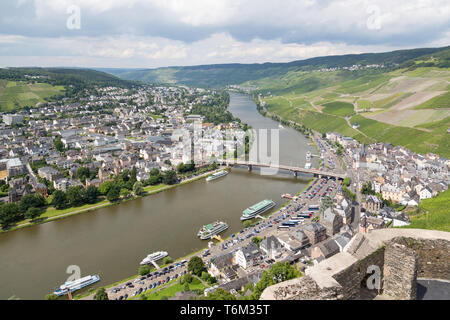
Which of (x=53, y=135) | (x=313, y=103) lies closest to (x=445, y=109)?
(x=313, y=103)

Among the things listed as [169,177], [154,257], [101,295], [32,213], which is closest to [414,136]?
[169,177]

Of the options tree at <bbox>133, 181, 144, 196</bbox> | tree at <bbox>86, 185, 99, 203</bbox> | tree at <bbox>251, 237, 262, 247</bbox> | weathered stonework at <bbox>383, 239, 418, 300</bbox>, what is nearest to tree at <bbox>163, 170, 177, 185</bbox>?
tree at <bbox>133, 181, 144, 196</bbox>

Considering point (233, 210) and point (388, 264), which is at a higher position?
point (388, 264)

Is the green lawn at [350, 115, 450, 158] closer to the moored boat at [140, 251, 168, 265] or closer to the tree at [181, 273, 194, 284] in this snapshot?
the tree at [181, 273, 194, 284]

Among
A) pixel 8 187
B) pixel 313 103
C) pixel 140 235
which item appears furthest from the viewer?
pixel 313 103

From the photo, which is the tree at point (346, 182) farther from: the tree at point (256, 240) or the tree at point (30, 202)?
the tree at point (30, 202)
